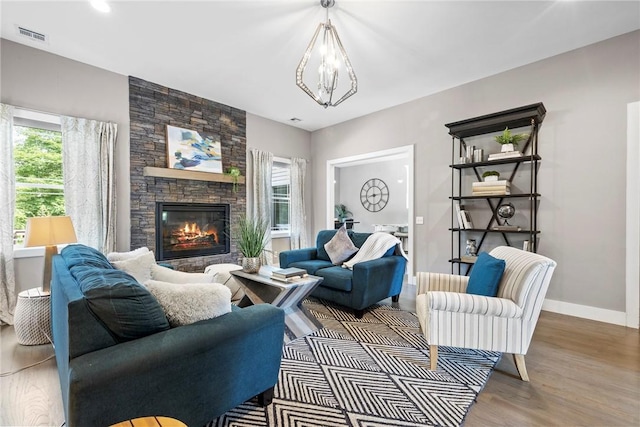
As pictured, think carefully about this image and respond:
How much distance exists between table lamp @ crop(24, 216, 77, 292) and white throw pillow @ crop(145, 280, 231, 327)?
1.82 m

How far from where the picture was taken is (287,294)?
8.56 feet

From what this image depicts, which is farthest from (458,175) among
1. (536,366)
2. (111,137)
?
(111,137)

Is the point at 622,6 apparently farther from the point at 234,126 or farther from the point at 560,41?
the point at 234,126

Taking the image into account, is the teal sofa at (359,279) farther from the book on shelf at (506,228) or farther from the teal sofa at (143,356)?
the teal sofa at (143,356)

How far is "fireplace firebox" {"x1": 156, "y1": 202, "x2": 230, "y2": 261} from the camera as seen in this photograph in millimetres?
4262

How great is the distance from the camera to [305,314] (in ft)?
9.85

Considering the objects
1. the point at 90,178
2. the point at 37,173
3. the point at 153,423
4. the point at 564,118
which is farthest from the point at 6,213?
the point at 564,118

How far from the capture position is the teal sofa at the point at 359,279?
3.09 metres

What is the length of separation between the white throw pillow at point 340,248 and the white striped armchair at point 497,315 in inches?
68.2

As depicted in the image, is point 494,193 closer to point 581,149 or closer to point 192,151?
point 581,149

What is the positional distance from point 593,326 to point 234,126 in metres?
5.49

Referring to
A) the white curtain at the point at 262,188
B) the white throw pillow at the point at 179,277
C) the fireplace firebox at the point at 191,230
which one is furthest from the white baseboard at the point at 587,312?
Answer: the fireplace firebox at the point at 191,230

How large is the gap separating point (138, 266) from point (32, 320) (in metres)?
0.97

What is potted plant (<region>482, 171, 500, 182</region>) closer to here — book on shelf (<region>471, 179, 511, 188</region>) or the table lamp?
book on shelf (<region>471, 179, 511, 188</region>)
